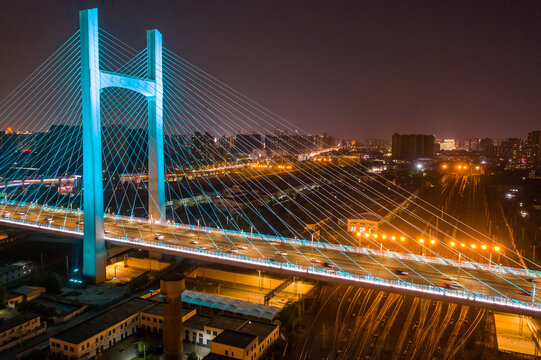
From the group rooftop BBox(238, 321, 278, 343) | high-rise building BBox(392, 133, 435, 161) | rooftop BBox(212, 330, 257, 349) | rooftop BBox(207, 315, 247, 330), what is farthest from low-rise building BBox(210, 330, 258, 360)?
high-rise building BBox(392, 133, 435, 161)

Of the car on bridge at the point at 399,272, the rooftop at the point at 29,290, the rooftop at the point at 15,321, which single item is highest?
the car on bridge at the point at 399,272

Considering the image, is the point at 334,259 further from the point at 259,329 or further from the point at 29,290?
the point at 29,290

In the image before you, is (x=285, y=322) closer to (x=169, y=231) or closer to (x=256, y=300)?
(x=256, y=300)

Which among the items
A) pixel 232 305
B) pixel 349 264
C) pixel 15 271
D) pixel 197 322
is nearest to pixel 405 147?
pixel 349 264

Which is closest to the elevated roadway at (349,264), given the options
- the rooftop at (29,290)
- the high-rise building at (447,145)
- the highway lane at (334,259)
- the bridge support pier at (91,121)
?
the highway lane at (334,259)

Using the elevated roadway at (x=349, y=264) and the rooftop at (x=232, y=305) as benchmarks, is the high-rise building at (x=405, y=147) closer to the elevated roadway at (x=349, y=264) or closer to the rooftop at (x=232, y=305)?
the elevated roadway at (x=349, y=264)
